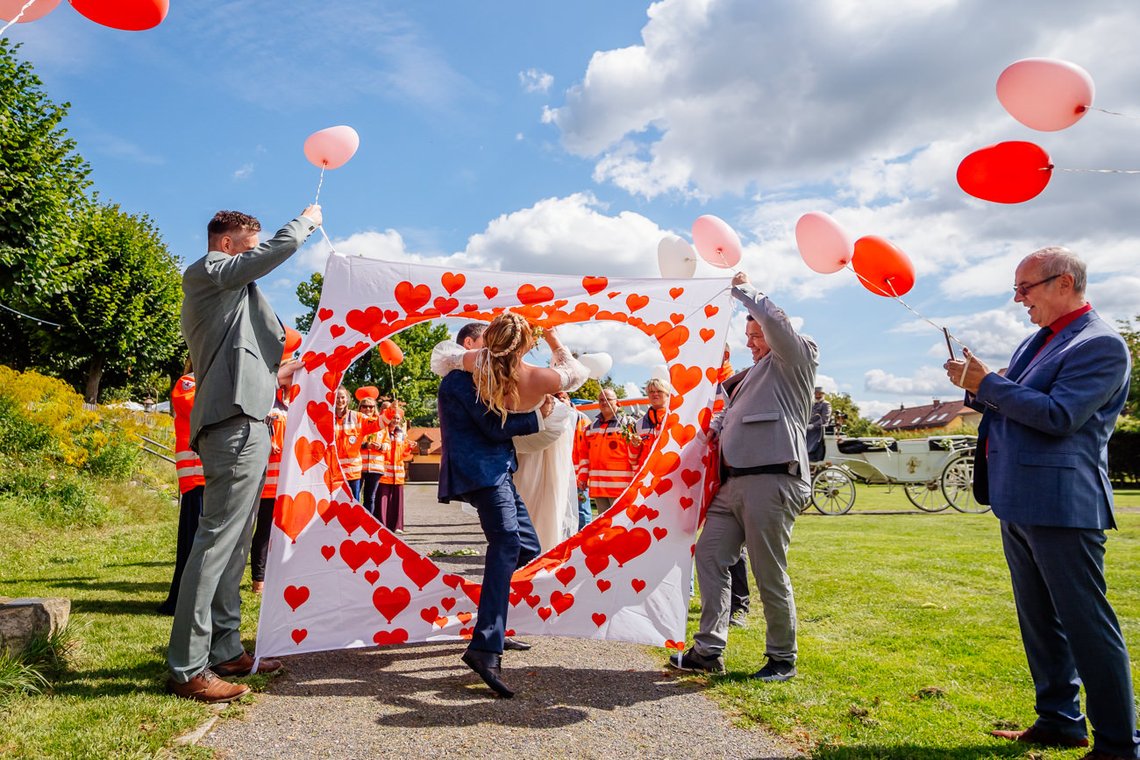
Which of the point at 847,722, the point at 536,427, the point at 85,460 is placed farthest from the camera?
the point at 85,460

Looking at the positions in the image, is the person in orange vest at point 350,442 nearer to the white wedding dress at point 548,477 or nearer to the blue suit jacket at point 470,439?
the white wedding dress at point 548,477

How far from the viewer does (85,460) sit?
10.2 m

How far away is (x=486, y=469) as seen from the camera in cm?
370

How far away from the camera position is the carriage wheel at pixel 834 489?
44.4 feet

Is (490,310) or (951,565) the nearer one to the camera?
(490,310)

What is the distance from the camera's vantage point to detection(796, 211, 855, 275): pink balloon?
4.19 m

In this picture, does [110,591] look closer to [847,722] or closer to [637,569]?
[637,569]

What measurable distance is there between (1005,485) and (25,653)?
13.8 ft

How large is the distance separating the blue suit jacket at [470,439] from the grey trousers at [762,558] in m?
1.15

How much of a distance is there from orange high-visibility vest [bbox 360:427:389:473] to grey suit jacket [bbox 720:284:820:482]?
570 cm

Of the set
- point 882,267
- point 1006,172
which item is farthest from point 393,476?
point 1006,172

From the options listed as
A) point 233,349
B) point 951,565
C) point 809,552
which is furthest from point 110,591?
point 951,565

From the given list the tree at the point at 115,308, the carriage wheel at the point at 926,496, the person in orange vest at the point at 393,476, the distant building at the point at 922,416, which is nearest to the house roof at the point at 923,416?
the distant building at the point at 922,416

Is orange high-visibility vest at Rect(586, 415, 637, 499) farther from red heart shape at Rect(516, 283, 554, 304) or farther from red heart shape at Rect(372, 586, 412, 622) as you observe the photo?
red heart shape at Rect(372, 586, 412, 622)
